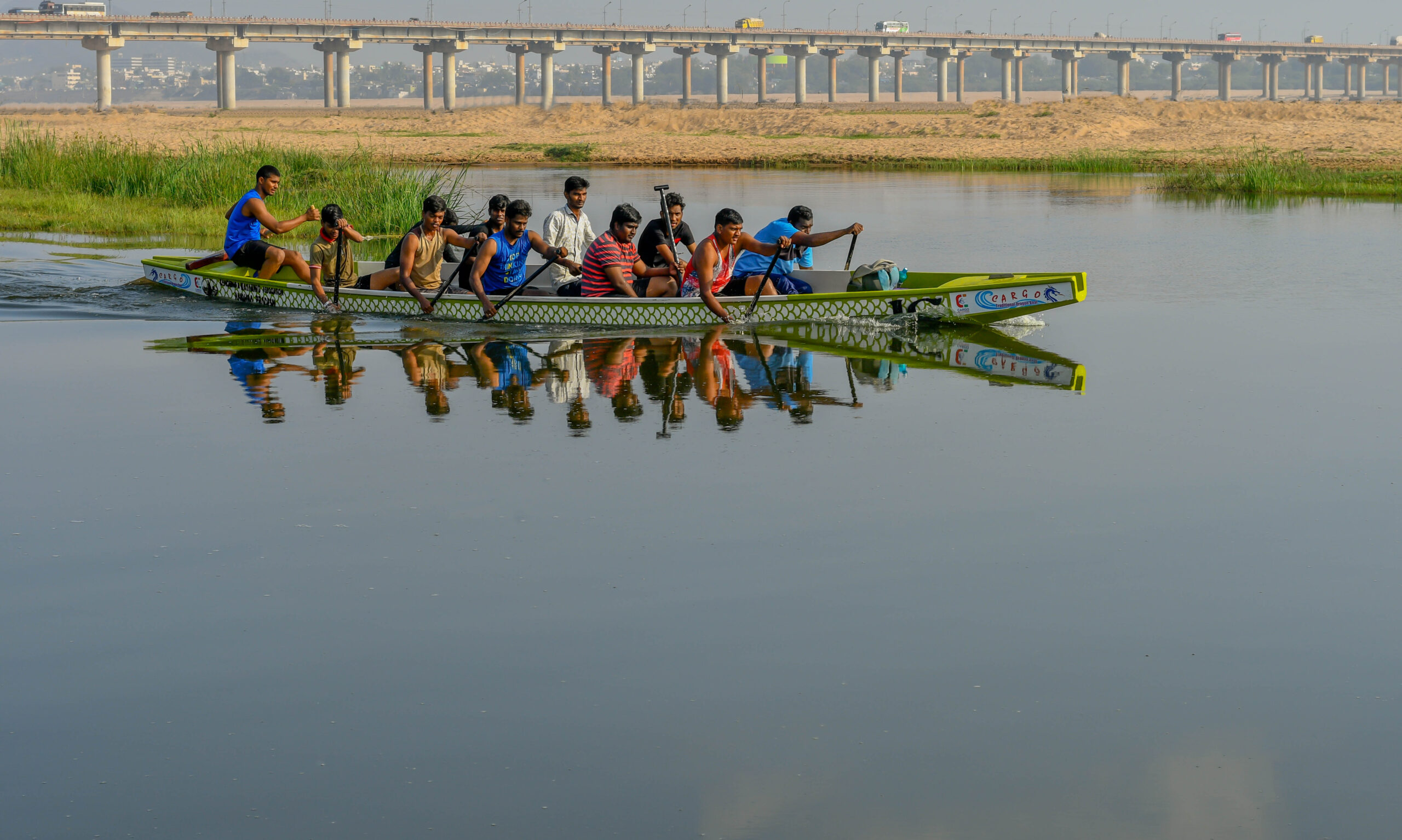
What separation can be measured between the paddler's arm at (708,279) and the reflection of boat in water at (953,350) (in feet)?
1.76

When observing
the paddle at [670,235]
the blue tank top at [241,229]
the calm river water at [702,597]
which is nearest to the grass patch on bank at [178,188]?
the blue tank top at [241,229]

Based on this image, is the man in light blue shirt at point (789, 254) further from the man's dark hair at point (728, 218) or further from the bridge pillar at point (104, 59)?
the bridge pillar at point (104, 59)

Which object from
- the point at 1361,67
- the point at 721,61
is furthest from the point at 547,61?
the point at 1361,67

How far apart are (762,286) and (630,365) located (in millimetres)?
2059

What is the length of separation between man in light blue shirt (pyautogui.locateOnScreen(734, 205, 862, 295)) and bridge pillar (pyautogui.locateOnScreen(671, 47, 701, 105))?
12818cm

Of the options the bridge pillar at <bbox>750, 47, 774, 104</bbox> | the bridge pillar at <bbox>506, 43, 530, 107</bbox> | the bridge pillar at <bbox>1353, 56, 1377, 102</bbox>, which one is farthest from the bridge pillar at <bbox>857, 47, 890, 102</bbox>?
the bridge pillar at <bbox>1353, 56, 1377, 102</bbox>

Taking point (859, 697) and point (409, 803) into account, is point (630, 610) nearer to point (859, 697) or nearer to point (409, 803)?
point (859, 697)

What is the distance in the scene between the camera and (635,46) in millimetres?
140500

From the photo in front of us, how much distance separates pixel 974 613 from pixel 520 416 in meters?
5.00

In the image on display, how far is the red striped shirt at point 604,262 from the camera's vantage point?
14.4 meters

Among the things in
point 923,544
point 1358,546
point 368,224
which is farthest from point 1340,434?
point 368,224

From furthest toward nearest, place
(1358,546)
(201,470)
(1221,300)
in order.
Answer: (1221,300) < (201,470) < (1358,546)

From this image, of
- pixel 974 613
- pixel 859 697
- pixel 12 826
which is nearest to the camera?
pixel 12 826

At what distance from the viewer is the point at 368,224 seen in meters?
23.5
